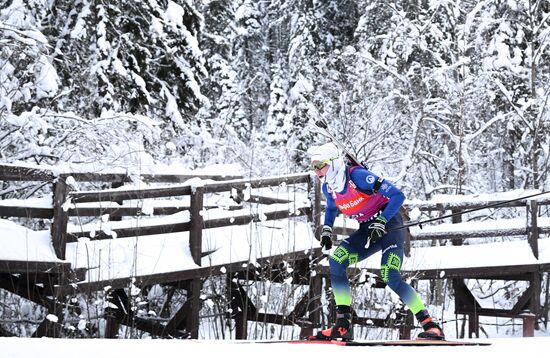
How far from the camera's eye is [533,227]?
473 inches

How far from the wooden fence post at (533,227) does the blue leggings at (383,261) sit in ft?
18.6

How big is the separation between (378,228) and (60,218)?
11.3ft

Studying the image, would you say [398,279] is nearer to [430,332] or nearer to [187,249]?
[430,332]

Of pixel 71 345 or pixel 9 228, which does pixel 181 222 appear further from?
pixel 71 345

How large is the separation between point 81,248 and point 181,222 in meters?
1.34

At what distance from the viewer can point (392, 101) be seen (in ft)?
67.7

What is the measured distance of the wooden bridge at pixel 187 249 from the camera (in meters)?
8.05

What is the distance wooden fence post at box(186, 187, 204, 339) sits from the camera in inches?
370

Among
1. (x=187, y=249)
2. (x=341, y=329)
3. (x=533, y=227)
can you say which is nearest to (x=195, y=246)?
(x=187, y=249)

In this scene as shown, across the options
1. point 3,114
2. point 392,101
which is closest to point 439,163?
point 392,101

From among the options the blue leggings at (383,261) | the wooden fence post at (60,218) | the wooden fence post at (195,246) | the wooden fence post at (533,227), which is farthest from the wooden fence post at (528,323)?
the wooden fence post at (60,218)

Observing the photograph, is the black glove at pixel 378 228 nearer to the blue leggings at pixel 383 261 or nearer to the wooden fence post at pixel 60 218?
the blue leggings at pixel 383 261

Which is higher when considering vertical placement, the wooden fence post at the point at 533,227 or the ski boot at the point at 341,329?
the wooden fence post at the point at 533,227

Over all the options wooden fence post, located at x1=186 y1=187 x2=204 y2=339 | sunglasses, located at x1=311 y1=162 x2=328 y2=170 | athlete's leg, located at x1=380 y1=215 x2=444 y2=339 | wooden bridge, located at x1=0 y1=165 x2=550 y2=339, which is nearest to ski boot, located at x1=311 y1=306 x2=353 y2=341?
athlete's leg, located at x1=380 y1=215 x2=444 y2=339
